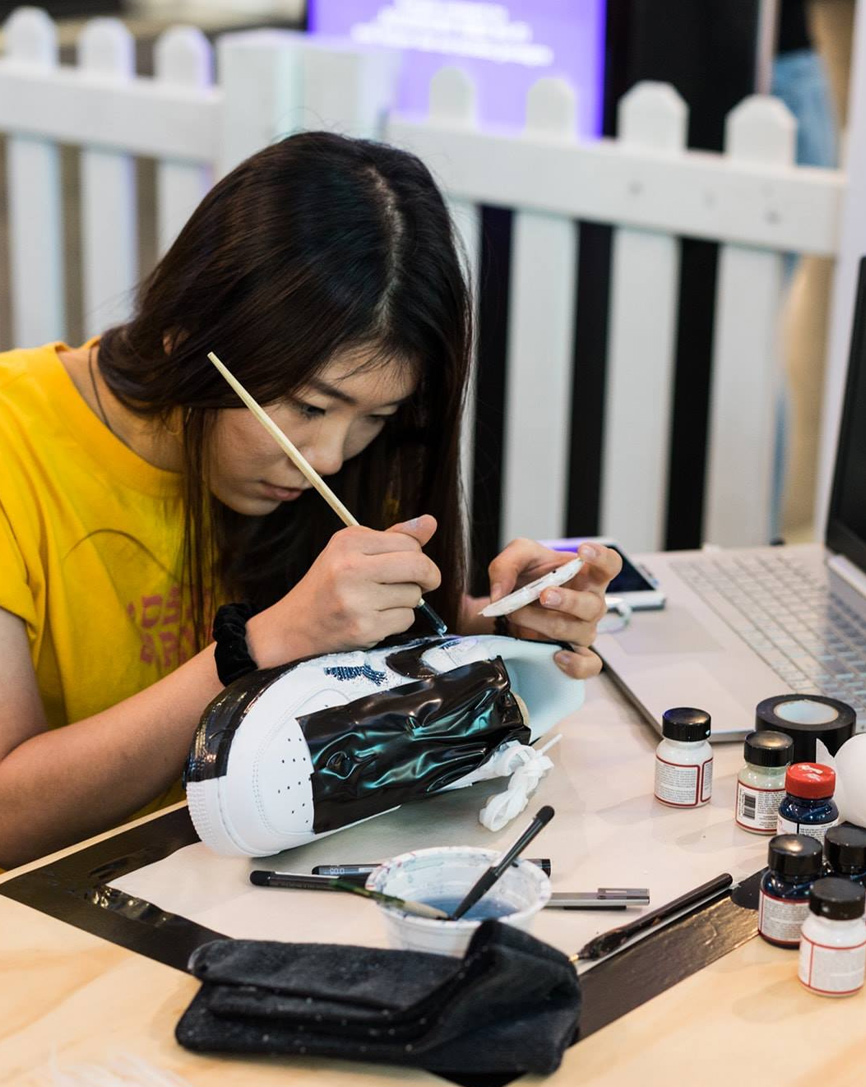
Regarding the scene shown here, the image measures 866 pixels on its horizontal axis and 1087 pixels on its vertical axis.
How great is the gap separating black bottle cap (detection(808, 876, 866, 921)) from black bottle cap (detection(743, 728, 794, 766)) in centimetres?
19

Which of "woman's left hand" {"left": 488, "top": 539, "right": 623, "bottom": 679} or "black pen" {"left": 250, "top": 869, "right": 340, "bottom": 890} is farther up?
"woman's left hand" {"left": 488, "top": 539, "right": 623, "bottom": 679}

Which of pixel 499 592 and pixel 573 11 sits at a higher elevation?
pixel 573 11

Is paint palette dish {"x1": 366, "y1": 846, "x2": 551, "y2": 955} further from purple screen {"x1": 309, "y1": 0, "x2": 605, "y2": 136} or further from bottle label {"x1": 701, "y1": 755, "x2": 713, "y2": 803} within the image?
purple screen {"x1": 309, "y1": 0, "x2": 605, "y2": 136}

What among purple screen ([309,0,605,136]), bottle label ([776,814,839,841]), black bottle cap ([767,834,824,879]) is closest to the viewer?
black bottle cap ([767,834,824,879])

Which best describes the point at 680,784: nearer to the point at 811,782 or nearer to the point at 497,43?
the point at 811,782

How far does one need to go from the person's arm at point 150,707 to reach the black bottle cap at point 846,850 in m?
0.34

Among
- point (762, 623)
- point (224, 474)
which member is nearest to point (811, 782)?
point (762, 623)

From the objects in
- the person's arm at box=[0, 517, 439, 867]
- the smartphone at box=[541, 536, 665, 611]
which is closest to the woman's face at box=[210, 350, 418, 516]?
the person's arm at box=[0, 517, 439, 867]

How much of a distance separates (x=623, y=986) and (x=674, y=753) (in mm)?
246

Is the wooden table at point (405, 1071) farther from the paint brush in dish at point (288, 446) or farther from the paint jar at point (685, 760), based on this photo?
the paint brush in dish at point (288, 446)

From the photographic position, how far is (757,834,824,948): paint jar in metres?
0.88

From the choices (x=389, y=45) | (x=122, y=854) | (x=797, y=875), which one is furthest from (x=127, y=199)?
(x=797, y=875)

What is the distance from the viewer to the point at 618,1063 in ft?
2.58

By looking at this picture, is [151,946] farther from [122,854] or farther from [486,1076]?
[486,1076]
